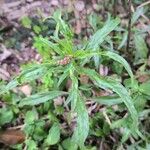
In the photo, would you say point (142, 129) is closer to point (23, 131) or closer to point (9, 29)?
point (23, 131)

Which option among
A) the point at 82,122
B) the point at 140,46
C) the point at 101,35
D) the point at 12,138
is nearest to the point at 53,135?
the point at 12,138

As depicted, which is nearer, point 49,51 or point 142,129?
point 142,129

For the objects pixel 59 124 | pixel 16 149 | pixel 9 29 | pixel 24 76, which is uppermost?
pixel 9 29

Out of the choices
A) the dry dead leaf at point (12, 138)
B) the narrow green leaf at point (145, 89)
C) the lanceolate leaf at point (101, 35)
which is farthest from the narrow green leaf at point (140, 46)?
the dry dead leaf at point (12, 138)

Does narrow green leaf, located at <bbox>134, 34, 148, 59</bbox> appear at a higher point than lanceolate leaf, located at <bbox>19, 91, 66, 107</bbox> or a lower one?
higher

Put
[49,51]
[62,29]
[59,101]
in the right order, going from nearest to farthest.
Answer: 1. [62,29]
2. [59,101]
3. [49,51]

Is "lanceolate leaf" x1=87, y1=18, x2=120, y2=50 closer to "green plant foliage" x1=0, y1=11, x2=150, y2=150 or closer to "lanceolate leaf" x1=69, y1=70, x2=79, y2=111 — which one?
"green plant foliage" x1=0, y1=11, x2=150, y2=150

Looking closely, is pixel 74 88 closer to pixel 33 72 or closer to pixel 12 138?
pixel 33 72

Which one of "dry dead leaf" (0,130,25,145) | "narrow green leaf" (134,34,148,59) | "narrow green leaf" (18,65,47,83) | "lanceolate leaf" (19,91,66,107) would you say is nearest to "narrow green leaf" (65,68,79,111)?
"narrow green leaf" (18,65,47,83)

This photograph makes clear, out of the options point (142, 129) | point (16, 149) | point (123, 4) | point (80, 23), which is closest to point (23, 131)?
point (16, 149)
